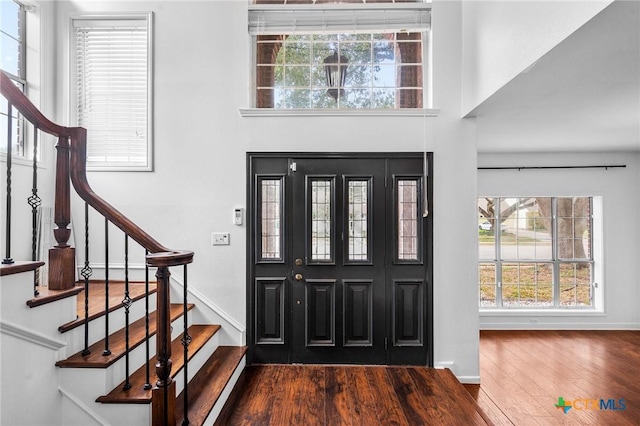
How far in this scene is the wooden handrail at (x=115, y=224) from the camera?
1771mm

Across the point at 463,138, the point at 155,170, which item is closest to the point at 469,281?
the point at 463,138

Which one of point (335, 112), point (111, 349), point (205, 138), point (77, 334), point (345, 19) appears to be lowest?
point (111, 349)

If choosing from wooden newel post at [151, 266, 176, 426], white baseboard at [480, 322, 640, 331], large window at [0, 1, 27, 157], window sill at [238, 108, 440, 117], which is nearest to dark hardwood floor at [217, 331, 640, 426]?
wooden newel post at [151, 266, 176, 426]

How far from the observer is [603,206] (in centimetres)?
497

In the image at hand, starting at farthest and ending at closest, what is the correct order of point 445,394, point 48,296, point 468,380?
point 468,380
point 445,394
point 48,296

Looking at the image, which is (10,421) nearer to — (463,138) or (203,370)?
(203,370)

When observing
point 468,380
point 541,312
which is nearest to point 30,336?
point 468,380

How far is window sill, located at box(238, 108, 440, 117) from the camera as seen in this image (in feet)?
10.3

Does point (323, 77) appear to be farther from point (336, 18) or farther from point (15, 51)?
point (15, 51)

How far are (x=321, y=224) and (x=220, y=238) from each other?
96 centimetres

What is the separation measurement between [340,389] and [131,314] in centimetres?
170

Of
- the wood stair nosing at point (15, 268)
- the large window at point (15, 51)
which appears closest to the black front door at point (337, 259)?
the wood stair nosing at point (15, 268)

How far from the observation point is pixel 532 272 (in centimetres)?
514

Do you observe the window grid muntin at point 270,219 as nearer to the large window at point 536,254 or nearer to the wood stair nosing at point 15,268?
the wood stair nosing at point 15,268
